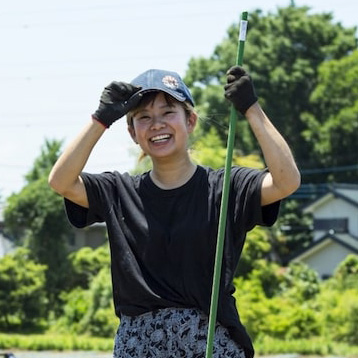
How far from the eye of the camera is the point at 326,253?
1754 inches

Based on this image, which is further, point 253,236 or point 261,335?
point 253,236

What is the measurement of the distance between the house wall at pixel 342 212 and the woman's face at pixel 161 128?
44.1 m

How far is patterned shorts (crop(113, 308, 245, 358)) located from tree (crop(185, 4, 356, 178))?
4751cm

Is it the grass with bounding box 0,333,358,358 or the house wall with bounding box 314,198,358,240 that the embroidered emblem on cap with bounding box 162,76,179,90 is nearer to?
the grass with bounding box 0,333,358,358

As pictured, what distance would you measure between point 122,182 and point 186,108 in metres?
0.35

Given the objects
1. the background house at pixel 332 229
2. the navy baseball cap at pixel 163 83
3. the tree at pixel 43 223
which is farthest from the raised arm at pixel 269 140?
the background house at pixel 332 229

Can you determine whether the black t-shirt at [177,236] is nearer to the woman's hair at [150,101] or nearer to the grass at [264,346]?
the woman's hair at [150,101]

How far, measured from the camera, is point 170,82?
3.67 meters

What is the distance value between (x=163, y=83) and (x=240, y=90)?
1.11 ft

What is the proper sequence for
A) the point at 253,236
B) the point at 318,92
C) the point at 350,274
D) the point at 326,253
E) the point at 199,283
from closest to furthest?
the point at 199,283
the point at 253,236
the point at 350,274
the point at 326,253
the point at 318,92

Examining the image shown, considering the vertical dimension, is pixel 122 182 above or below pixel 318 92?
below

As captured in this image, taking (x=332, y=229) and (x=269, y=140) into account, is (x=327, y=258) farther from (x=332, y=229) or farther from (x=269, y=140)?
(x=269, y=140)

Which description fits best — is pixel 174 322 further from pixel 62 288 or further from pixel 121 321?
pixel 62 288

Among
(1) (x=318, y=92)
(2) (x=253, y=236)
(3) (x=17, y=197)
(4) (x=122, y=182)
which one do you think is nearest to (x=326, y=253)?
(1) (x=318, y=92)
